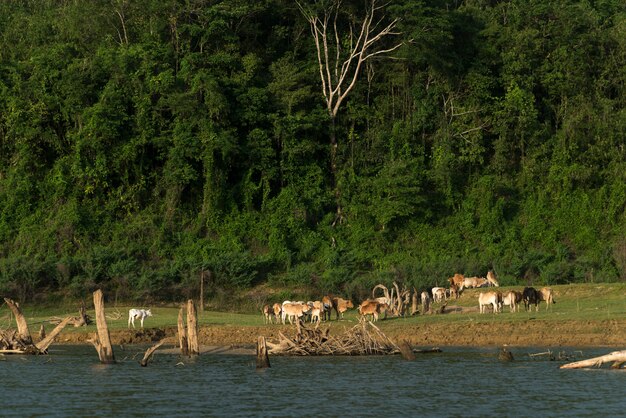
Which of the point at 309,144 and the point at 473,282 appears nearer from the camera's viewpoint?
the point at 473,282

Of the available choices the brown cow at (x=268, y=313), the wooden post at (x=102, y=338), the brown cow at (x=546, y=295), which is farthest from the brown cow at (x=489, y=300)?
the wooden post at (x=102, y=338)

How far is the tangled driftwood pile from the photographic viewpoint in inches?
1363

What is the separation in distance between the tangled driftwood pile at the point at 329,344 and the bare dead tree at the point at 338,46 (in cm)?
2487

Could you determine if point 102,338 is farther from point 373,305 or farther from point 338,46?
point 338,46

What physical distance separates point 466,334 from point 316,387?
11.2 metres

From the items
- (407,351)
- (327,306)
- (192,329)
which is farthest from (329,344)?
(327,306)

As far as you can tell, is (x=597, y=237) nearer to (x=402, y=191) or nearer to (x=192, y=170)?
(x=402, y=191)

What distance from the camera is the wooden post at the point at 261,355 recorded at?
106 feet

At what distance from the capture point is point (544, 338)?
38156 mm

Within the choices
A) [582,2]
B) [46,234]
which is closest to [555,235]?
[582,2]

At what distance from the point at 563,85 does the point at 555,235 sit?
943 centimetres

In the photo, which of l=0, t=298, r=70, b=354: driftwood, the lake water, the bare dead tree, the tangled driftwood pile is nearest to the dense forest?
the bare dead tree

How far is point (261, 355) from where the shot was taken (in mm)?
32781

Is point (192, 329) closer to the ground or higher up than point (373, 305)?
closer to the ground
